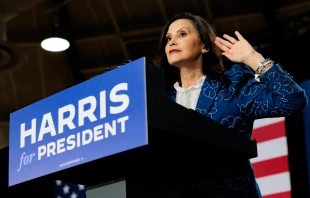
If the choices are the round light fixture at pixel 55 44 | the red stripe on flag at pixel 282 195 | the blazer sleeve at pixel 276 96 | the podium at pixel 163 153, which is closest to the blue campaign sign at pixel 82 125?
the podium at pixel 163 153

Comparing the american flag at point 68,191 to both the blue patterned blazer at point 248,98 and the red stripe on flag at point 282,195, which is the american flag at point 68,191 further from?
the blue patterned blazer at point 248,98

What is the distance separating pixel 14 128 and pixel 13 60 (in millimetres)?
5447

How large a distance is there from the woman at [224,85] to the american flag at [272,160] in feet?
10.4

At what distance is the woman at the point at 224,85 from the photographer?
125cm

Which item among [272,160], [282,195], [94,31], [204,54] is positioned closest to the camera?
[204,54]

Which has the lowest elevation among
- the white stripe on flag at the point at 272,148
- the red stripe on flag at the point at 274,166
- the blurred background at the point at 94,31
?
the red stripe on flag at the point at 274,166

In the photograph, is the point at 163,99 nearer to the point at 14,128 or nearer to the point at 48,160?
the point at 48,160

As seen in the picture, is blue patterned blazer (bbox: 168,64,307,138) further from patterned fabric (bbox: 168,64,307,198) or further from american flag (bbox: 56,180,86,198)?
american flag (bbox: 56,180,86,198)

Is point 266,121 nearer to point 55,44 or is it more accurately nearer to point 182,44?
point 55,44

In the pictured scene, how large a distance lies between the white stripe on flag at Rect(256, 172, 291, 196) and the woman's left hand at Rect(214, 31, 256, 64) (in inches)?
129

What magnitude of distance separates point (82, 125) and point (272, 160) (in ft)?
12.2

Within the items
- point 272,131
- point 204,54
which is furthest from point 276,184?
point 204,54

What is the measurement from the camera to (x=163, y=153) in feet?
3.60

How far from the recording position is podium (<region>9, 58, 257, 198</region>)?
1.00 m
